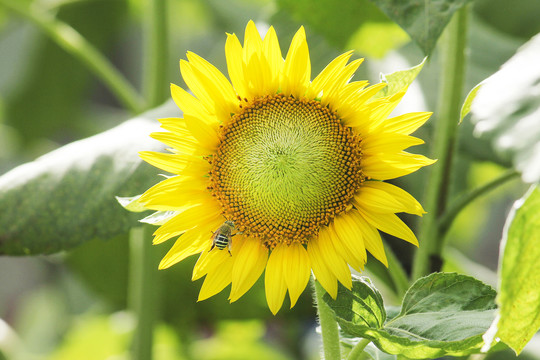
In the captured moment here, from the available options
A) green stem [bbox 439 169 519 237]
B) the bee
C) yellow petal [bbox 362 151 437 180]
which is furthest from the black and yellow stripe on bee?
green stem [bbox 439 169 519 237]

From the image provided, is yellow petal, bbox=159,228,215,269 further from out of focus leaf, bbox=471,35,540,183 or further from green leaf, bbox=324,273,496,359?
out of focus leaf, bbox=471,35,540,183

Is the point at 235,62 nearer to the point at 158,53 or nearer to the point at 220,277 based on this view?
the point at 220,277

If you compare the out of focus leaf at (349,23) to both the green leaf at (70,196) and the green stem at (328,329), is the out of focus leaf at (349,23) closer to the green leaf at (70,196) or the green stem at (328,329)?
the green leaf at (70,196)

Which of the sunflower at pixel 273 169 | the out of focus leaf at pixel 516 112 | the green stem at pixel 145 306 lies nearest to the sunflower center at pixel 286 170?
the sunflower at pixel 273 169

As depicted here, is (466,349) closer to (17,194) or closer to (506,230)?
(506,230)

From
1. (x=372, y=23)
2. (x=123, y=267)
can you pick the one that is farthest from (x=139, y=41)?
(x=372, y=23)

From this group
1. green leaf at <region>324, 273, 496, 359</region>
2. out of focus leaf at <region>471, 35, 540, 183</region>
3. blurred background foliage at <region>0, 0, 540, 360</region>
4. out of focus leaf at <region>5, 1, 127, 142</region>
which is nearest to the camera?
out of focus leaf at <region>471, 35, 540, 183</region>
